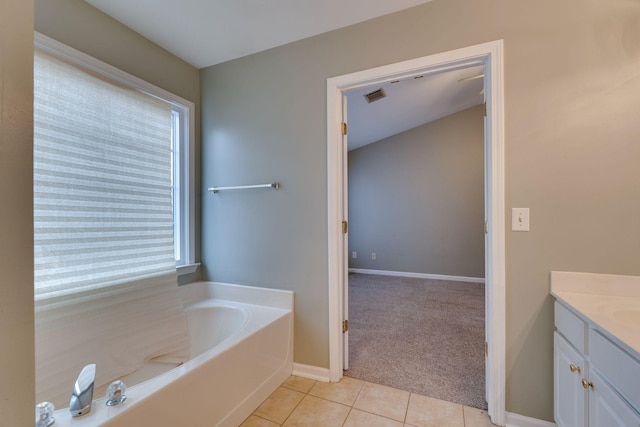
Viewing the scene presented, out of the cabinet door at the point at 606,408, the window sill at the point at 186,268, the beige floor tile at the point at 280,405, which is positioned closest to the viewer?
the cabinet door at the point at 606,408

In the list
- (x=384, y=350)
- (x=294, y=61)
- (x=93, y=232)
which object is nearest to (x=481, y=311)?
(x=384, y=350)

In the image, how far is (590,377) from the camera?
1037mm

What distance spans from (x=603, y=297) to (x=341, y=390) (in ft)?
4.89

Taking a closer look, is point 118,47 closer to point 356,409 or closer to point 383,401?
point 356,409

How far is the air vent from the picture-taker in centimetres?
295

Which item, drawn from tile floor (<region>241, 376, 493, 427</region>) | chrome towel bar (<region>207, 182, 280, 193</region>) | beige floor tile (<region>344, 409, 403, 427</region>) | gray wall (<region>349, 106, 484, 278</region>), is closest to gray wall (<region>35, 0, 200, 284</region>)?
chrome towel bar (<region>207, 182, 280, 193</region>)

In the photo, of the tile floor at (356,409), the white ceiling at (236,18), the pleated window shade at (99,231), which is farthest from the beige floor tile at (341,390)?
the white ceiling at (236,18)

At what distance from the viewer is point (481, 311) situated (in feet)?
10.2

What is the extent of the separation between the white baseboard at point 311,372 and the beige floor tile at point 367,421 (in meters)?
0.35

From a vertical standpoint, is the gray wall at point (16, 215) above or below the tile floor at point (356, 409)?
above

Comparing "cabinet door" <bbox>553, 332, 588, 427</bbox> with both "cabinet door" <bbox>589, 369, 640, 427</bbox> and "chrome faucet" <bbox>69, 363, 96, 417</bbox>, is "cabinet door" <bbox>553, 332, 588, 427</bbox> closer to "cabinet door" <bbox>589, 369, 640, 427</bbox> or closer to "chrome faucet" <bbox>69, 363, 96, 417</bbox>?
"cabinet door" <bbox>589, 369, 640, 427</bbox>

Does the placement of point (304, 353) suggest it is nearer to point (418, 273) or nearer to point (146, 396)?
point (146, 396)

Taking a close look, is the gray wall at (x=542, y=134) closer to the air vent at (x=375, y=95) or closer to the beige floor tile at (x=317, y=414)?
the beige floor tile at (x=317, y=414)

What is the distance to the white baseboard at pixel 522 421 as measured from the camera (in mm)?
1373
